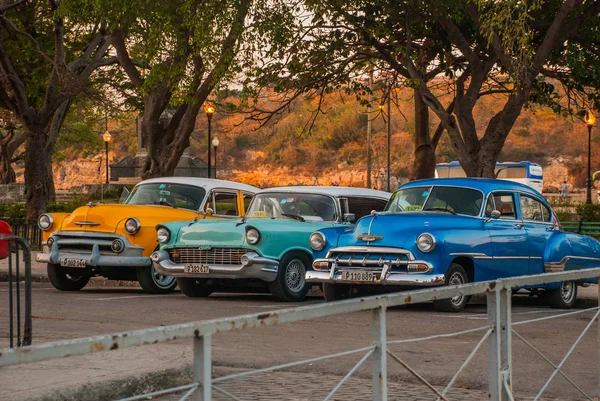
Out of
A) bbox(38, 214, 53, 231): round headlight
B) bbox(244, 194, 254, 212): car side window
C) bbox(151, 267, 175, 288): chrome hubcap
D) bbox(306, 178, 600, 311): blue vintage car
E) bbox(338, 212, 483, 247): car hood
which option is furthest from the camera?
bbox(244, 194, 254, 212): car side window

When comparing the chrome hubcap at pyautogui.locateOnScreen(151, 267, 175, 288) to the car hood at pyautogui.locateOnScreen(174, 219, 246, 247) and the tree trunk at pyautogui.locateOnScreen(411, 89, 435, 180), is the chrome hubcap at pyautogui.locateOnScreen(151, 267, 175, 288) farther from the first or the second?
the tree trunk at pyautogui.locateOnScreen(411, 89, 435, 180)

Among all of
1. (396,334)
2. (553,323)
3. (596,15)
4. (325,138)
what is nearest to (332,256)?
(396,334)

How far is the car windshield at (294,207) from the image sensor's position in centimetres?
1541

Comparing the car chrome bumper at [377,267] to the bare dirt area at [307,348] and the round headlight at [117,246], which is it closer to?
the bare dirt area at [307,348]

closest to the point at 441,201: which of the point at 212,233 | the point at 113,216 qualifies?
the point at 212,233

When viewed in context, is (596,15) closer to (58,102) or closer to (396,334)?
(58,102)

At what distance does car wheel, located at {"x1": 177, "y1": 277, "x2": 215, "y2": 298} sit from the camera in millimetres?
15438

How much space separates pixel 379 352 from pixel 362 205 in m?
11.7

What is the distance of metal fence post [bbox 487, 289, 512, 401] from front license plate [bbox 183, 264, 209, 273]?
949cm

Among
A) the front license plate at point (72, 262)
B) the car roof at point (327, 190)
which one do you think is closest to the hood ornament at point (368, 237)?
the car roof at point (327, 190)

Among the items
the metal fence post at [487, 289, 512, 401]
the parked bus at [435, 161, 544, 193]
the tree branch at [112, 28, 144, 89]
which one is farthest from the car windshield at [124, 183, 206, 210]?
the parked bus at [435, 161, 544, 193]

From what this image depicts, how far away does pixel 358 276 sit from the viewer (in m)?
13.0

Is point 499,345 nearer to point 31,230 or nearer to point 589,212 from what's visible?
point 31,230

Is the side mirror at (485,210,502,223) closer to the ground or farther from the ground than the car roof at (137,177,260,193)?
closer to the ground
